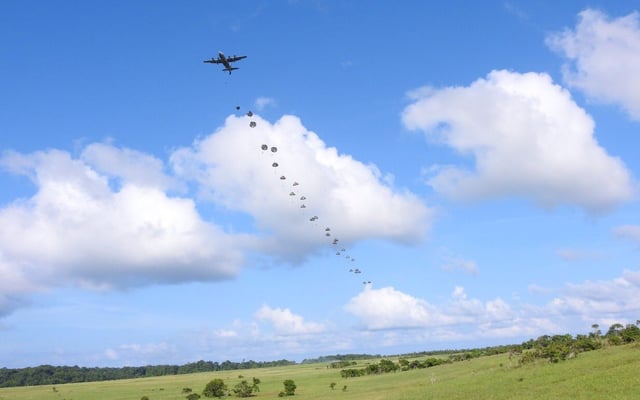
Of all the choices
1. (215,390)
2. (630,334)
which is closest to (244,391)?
(215,390)

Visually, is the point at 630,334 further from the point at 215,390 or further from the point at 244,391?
the point at 215,390

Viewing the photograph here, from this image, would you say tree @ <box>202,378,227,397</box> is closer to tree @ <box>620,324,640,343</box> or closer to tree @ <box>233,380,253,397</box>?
tree @ <box>233,380,253,397</box>

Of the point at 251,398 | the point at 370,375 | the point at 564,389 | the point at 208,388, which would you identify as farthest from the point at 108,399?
the point at 564,389

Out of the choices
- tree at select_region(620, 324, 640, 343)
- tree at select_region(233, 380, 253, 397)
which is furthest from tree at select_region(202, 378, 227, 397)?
tree at select_region(620, 324, 640, 343)

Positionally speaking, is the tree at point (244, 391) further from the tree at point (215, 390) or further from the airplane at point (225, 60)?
the airplane at point (225, 60)

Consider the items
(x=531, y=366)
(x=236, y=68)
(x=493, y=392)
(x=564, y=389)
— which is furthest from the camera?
(x=531, y=366)

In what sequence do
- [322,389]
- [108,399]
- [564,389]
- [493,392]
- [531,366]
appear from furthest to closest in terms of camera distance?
[108,399], [322,389], [531,366], [493,392], [564,389]

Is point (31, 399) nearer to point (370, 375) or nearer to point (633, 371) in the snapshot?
point (370, 375)

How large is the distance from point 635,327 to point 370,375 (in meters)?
74.5

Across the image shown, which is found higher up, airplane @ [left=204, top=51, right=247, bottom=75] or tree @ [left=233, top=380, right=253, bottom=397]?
airplane @ [left=204, top=51, right=247, bottom=75]

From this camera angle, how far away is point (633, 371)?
80.9m

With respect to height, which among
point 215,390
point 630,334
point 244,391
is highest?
point 630,334

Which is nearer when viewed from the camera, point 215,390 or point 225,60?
point 225,60

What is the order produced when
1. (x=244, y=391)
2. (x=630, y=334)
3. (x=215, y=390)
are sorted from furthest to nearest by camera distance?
(x=215, y=390) → (x=244, y=391) → (x=630, y=334)
